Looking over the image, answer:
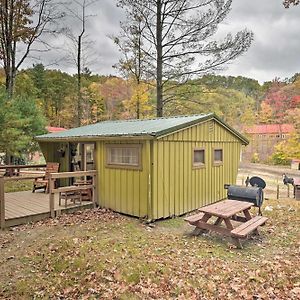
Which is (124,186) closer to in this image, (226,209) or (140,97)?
(226,209)

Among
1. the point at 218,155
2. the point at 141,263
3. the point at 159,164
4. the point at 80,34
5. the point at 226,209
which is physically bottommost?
the point at 141,263

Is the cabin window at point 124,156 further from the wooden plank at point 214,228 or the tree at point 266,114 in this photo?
the tree at point 266,114

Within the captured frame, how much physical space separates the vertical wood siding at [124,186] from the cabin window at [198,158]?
6.25ft

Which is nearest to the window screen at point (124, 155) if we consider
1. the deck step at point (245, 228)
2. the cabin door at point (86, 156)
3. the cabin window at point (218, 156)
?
the cabin door at point (86, 156)

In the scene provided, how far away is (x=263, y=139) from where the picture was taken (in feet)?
92.0

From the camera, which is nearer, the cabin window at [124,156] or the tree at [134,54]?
the cabin window at [124,156]

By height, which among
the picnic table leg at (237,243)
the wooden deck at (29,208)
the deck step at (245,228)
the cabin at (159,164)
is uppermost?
the cabin at (159,164)

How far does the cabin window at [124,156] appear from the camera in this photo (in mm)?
6883

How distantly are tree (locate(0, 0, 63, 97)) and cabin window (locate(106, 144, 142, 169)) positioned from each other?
8577 millimetres

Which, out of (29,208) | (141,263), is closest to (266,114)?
(29,208)

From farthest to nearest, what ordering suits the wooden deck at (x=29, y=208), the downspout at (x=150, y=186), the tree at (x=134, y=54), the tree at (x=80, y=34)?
the tree at (x=80, y=34), the tree at (x=134, y=54), the downspout at (x=150, y=186), the wooden deck at (x=29, y=208)

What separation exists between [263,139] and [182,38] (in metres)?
18.6

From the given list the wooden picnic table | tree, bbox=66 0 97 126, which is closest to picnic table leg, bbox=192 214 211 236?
the wooden picnic table

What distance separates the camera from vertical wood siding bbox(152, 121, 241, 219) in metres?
6.77
